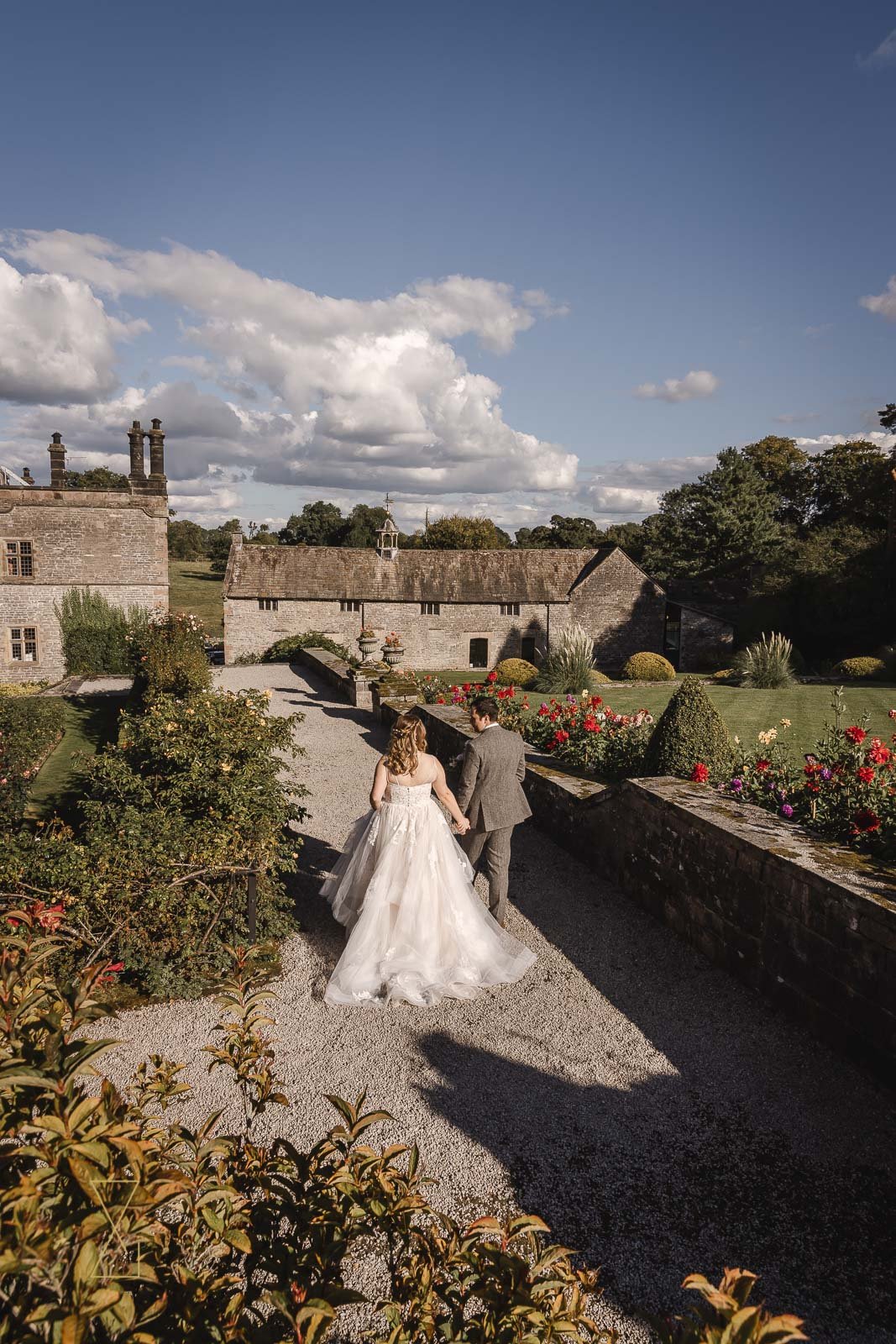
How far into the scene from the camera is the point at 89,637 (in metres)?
31.5

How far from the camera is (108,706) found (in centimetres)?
2148

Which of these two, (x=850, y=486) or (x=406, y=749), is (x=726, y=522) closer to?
(x=850, y=486)

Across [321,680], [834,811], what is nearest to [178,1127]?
[834,811]

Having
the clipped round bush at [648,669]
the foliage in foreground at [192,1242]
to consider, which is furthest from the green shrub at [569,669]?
the foliage in foreground at [192,1242]

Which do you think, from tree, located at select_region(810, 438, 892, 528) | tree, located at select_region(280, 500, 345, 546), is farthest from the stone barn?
tree, located at select_region(280, 500, 345, 546)

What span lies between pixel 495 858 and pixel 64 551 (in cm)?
3055

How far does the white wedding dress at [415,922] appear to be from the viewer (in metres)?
5.32

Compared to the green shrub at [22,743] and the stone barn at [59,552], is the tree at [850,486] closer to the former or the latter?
the stone barn at [59,552]

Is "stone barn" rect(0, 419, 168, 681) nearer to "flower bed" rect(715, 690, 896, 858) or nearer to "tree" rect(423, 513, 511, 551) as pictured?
"flower bed" rect(715, 690, 896, 858)

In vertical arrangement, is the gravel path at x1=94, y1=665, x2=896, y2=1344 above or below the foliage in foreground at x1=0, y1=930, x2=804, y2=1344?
below

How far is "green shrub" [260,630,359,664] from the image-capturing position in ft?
109

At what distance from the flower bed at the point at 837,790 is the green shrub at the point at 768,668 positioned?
55.6 ft

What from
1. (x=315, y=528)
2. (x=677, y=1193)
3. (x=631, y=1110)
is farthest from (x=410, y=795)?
(x=315, y=528)

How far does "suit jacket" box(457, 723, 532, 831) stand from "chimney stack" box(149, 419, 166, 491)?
30.1 m
